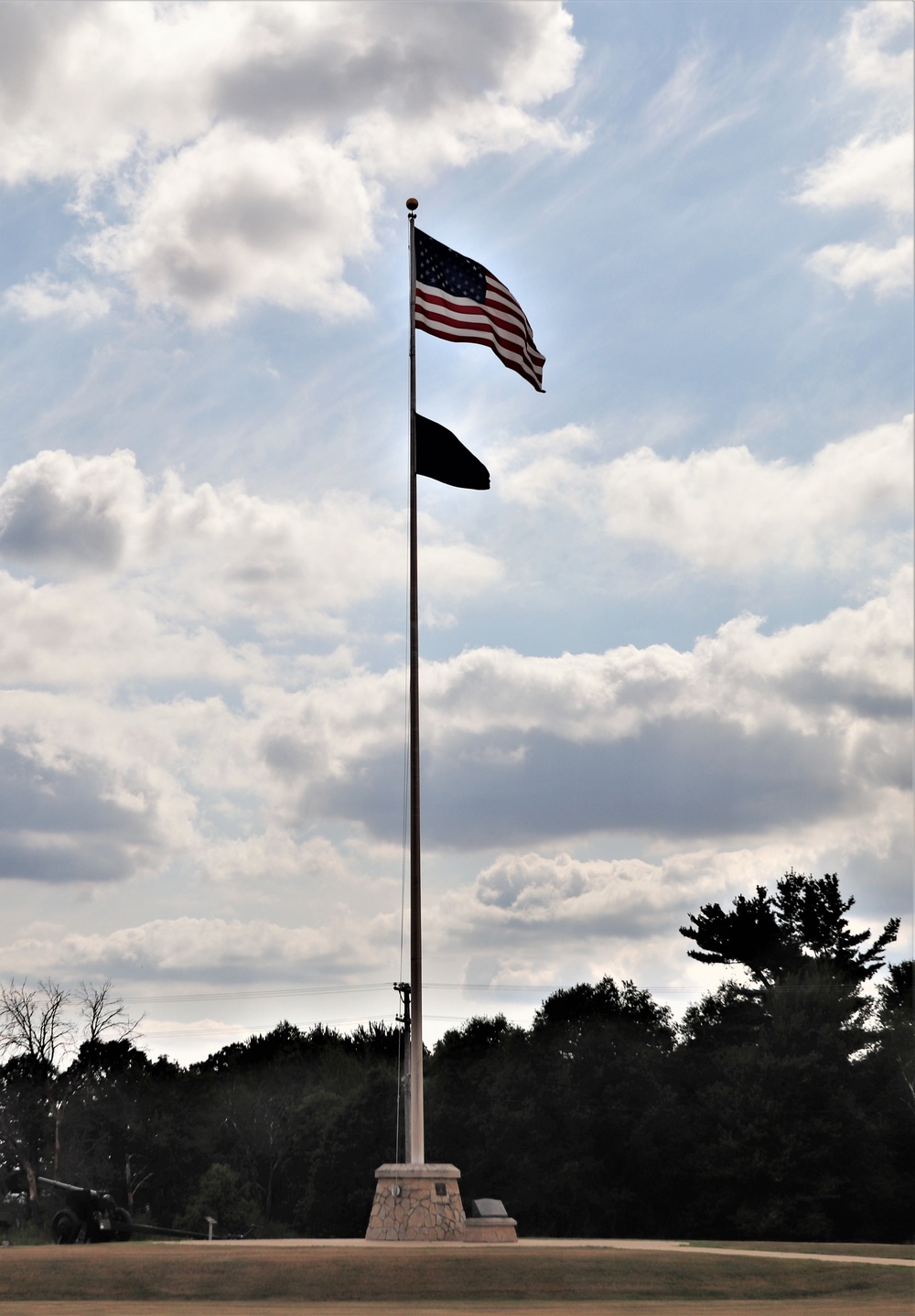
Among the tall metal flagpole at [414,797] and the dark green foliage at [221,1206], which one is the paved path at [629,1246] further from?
the dark green foliage at [221,1206]

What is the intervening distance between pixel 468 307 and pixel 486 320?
0.46m

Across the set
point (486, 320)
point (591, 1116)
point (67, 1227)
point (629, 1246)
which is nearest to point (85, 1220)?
point (67, 1227)

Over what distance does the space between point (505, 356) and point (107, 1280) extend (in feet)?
59.7

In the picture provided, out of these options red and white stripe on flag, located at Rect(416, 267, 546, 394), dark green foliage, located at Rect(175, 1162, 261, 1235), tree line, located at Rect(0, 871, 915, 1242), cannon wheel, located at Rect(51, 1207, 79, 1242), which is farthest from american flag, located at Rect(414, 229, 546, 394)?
dark green foliage, located at Rect(175, 1162, 261, 1235)

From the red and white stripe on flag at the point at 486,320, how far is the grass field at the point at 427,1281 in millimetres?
16598

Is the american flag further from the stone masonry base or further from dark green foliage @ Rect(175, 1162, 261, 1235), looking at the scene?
dark green foliage @ Rect(175, 1162, 261, 1235)

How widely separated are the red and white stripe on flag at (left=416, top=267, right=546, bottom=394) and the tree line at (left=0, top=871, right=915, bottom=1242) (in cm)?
3461

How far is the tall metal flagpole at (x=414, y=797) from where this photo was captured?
2439 centimetres

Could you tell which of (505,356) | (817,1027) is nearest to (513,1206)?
(817,1027)

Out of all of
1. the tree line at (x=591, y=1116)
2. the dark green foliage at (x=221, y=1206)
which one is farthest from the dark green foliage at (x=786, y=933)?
the dark green foliage at (x=221, y=1206)

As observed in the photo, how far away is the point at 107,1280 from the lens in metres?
20.8

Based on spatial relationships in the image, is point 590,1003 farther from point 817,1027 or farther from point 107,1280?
point 107,1280

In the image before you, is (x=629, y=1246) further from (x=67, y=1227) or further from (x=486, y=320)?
(x=486, y=320)

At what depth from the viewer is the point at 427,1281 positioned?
2008 cm
